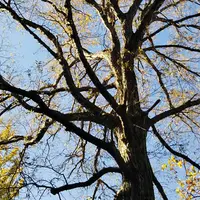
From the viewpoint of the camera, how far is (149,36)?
8.15 meters

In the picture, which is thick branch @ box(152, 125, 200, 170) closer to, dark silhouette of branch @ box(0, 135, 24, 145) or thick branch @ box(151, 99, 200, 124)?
thick branch @ box(151, 99, 200, 124)

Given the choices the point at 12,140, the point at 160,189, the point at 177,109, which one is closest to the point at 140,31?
the point at 177,109

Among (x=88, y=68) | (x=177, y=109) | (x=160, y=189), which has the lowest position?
(x=160, y=189)

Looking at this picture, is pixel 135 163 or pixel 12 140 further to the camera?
pixel 12 140

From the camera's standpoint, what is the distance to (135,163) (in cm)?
483

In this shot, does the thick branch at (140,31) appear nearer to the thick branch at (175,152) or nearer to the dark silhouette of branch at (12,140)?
the thick branch at (175,152)

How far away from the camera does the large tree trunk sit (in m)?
4.48

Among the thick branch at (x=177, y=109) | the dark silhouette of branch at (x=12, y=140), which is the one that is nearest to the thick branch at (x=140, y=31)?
the thick branch at (x=177, y=109)

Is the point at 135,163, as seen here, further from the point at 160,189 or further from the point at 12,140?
the point at 12,140

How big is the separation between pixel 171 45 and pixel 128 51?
289 cm

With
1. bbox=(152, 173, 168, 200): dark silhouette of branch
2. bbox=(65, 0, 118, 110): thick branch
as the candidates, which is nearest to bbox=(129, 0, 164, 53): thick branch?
bbox=(65, 0, 118, 110): thick branch

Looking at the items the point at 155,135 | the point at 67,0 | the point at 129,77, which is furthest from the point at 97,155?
the point at 67,0

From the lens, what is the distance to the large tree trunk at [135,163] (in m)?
4.48

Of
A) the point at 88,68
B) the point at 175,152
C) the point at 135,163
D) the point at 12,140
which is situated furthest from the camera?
the point at 175,152
